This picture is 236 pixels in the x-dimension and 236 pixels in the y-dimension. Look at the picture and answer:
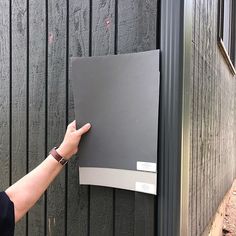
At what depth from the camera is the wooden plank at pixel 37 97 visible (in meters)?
1.81

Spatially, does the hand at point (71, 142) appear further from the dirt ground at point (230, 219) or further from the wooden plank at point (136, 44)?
the dirt ground at point (230, 219)

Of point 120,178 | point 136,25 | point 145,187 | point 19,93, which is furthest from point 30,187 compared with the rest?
point 136,25

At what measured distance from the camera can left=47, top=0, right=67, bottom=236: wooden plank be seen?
5.67ft

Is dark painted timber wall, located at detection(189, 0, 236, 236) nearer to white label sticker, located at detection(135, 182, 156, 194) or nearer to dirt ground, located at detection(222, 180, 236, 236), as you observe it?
white label sticker, located at detection(135, 182, 156, 194)

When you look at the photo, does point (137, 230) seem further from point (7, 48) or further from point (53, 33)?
point (7, 48)

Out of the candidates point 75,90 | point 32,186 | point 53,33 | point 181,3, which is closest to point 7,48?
point 53,33

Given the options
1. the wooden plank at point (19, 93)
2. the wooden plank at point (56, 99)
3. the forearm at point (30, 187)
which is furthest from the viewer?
the wooden plank at point (19, 93)

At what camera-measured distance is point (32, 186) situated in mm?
1374

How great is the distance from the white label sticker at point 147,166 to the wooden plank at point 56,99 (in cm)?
50

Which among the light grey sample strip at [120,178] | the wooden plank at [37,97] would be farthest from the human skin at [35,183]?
the wooden plank at [37,97]

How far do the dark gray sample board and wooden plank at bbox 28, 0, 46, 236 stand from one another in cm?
32

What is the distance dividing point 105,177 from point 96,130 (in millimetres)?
237

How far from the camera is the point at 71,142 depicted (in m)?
1.50

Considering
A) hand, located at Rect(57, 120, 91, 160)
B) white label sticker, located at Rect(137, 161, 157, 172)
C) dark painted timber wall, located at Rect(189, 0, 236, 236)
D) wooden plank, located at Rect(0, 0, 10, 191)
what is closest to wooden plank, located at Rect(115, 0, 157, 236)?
white label sticker, located at Rect(137, 161, 157, 172)
